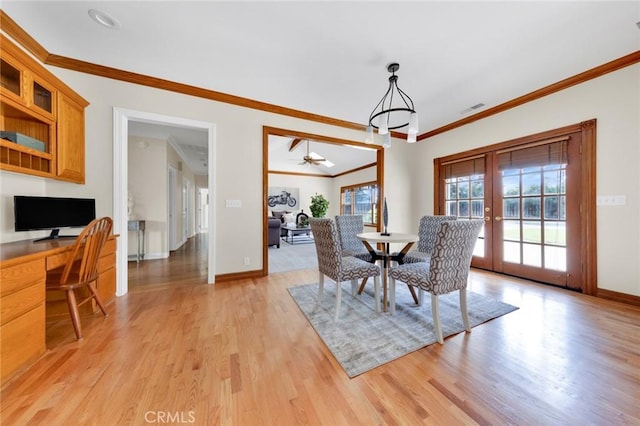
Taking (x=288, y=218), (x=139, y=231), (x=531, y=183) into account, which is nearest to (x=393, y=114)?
(x=531, y=183)

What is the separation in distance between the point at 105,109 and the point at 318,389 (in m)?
3.41

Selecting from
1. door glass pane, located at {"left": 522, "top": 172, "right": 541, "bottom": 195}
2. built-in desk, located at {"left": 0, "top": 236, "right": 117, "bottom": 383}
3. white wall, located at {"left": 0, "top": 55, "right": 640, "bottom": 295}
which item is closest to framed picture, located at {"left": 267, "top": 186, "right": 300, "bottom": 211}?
white wall, located at {"left": 0, "top": 55, "right": 640, "bottom": 295}

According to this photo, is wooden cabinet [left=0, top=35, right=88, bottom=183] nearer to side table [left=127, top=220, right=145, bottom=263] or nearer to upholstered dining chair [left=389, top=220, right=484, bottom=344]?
side table [left=127, top=220, right=145, bottom=263]

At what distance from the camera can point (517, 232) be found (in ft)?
10.7

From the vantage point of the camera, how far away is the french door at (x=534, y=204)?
106 inches

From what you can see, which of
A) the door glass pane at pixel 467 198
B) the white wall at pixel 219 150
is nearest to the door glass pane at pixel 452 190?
the door glass pane at pixel 467 198

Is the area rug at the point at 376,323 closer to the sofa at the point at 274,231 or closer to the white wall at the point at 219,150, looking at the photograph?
the white wall at the point at 219,150

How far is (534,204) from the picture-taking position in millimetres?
3090

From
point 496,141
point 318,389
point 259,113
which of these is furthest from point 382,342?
point 496,141

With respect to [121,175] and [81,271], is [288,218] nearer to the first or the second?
[121,175]

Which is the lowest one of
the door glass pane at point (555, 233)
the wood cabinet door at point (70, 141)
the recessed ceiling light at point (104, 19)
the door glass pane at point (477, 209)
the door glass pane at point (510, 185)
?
the door glass pane at point (555, 233)

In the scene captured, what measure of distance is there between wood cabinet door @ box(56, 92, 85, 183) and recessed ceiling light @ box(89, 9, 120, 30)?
761 millimetres

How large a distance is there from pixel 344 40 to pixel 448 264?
2.13 meters

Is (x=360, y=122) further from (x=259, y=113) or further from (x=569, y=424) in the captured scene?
(x=569, y=424)
